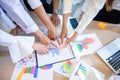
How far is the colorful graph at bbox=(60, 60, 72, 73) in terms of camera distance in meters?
0.93

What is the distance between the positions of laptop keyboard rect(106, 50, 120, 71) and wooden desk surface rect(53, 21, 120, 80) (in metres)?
0.03

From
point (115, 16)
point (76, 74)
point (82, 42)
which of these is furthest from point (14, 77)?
point (115, 16)

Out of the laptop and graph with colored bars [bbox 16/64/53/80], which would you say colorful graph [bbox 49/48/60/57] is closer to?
graph with colored bars [bbox 16/64/53/80]

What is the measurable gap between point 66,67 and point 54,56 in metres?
0.10

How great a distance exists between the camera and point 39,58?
3.22ft

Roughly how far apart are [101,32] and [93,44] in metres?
0.12

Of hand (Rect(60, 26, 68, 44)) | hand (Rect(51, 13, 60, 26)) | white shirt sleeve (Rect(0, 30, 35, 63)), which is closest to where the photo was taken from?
white shirt sleeve (Rect(0, 30, 35, 63))

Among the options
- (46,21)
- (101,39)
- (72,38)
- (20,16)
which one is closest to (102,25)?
(101,39)

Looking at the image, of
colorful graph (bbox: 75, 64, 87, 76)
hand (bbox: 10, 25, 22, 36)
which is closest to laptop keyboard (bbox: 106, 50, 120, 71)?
colorful graph (bbox: 75, 64, 87, 76)

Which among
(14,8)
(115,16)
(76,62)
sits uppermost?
(14,8)

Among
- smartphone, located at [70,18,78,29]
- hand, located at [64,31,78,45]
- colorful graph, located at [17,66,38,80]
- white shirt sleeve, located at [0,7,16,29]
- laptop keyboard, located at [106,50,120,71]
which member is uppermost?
white shirt sleeve, located at [0,7,16,29]

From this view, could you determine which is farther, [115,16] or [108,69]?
[115,16]

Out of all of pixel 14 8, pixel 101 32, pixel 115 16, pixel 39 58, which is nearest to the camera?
pixel 14 8

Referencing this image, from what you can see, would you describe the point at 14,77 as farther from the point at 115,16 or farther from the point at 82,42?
the point at 115,16
